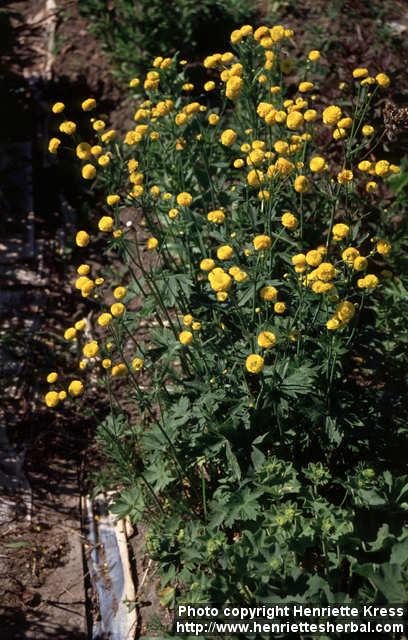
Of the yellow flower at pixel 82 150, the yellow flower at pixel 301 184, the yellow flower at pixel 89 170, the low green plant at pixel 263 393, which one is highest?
the yellow flower at pixel 82 150

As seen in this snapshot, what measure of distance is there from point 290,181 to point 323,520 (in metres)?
1.80

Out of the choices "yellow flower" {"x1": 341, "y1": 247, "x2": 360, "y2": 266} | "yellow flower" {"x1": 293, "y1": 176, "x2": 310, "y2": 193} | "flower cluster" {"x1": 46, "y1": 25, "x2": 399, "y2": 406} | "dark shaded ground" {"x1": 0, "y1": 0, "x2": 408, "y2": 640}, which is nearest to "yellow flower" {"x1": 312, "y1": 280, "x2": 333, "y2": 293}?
"flower cluster" {"x1": 46, "y1": 25, "x2": 399, "y2": 406}

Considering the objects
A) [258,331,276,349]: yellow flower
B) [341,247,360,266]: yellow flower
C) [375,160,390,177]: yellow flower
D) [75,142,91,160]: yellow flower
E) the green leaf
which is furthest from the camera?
[75,142,91,160]: yellow flower

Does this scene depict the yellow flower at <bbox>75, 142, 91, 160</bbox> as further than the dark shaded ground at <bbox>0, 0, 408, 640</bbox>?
No

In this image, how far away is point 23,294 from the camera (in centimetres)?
475

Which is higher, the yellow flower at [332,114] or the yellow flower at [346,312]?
the yellow flower at [332,114]

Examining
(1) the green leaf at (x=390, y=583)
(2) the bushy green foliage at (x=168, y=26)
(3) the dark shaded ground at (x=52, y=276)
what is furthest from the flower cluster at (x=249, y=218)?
(2) the bushy green foliage at (x=168, y=26)

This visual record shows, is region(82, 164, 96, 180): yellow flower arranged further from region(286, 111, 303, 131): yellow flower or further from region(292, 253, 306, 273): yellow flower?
region(292, 253, 306, 273): yellow flower

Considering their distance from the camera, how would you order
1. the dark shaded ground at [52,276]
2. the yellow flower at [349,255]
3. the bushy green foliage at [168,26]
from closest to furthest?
the yellow flower at [349,255] < the dark shaded ground at [52,276] < the bushy green foliage at [168,26]

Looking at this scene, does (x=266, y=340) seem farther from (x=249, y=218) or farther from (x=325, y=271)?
(x=249, y=218)

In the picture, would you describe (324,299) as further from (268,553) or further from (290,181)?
(268,553)

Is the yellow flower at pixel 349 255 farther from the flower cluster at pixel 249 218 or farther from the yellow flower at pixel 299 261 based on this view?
the yellow flower at pixel 299 261

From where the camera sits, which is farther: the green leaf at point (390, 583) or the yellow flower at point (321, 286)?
the yellow flower at point (321, 286)

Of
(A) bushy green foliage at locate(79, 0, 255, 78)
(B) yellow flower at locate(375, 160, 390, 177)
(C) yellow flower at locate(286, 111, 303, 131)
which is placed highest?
(A) bushy green foliage at locate(79, 0, 255, 78)
